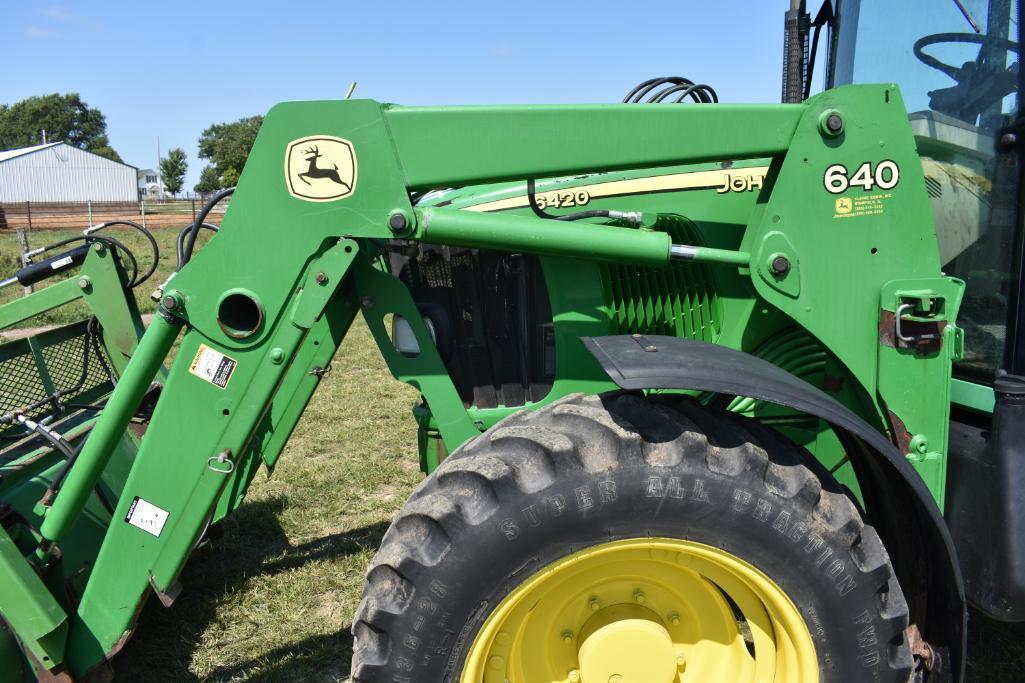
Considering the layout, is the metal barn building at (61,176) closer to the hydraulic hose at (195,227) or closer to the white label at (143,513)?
the hydraulic hose at (195,227)

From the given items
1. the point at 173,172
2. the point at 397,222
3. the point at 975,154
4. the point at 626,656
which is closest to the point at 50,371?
the point at 397,222

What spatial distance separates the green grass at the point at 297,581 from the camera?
3008mm

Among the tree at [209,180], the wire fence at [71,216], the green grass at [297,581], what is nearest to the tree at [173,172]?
the tree at [209,180]

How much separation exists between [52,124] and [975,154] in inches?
3652

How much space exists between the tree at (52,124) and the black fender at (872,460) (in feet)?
273

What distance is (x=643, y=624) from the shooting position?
84.0 inches

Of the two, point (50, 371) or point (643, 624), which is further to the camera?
point (50, 371)

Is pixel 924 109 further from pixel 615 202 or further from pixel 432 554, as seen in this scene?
pixel 432 554

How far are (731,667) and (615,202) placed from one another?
5.21 feet

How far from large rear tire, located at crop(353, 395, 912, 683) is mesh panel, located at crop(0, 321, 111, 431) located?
A: 2287mm

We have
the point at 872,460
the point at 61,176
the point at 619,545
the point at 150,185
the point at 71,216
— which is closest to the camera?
the point at 619,545

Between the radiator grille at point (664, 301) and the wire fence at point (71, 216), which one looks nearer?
the radiator grille at point (664, 301)

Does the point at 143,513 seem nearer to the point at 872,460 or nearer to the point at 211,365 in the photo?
the point at 211,365

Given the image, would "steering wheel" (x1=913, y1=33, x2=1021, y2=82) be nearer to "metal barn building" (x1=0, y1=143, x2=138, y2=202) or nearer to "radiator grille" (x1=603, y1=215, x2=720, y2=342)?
"radiator grille" (x1=603, y1=215, x2=720, y2=342)
